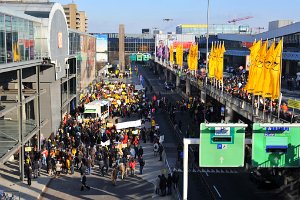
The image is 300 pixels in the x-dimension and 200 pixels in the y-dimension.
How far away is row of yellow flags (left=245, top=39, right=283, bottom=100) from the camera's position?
2558 cm

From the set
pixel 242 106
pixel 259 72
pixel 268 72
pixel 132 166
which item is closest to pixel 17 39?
pixel 132 166

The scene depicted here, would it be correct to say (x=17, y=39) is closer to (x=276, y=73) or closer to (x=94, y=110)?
(x=276, y=73)

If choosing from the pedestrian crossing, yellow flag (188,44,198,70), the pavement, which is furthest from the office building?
yellow flag (188,44,198,70)

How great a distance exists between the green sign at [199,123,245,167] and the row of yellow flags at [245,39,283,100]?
10292 millimetres

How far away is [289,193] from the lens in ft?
72.9

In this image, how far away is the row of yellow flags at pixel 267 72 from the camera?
25578 millimetres

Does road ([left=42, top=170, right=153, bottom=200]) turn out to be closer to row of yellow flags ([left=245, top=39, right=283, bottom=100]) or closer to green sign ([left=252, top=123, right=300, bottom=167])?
green sign ([left=252, top=123, right=300, bottom=167])

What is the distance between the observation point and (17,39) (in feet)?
74.0

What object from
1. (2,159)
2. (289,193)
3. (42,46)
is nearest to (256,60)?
(289,193)

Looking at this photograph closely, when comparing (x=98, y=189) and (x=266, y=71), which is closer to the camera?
(x=98, y=189)

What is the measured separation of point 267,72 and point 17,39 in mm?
14458

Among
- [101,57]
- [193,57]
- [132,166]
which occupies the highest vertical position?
[193,57]

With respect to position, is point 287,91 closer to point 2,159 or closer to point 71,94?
point 71,94

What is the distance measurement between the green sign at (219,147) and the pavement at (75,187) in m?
5.50
